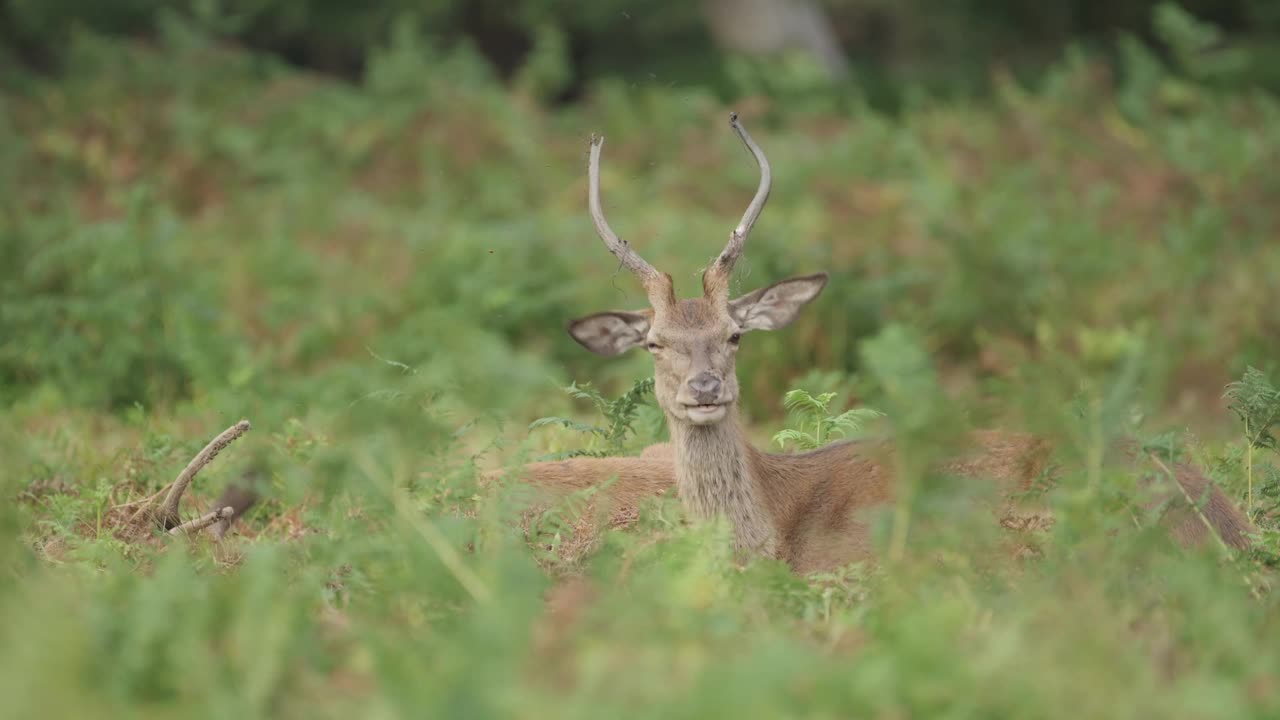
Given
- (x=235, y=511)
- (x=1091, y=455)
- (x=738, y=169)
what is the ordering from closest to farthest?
(x=1091, y=455), (x=235, y=511), (x=738, y=169)

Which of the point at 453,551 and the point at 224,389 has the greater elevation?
the point at 453,551

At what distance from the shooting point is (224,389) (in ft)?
27.1

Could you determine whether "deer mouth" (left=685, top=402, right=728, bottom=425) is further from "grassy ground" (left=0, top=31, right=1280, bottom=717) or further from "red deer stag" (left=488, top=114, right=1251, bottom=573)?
"grassy ground" (left=0, top=31, right=1280, bottom=717)

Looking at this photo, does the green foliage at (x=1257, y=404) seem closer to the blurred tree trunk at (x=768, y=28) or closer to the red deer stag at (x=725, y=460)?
the red deer stag at (x=725, y=460)

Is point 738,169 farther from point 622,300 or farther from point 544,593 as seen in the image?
point 544,593

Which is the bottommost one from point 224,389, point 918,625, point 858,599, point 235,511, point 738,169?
point 738,169

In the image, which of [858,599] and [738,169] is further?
[738,169]

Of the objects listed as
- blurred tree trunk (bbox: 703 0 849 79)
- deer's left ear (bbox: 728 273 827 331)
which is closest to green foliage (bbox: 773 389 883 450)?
deer's left ear (bbox: 728 273 827 331)

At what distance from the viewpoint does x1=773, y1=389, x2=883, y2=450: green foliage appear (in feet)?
21.0

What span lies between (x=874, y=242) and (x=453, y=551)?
790cm

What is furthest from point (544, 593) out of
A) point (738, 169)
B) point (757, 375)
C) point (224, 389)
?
point (738, 169)

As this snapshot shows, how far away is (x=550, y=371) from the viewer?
8805 millimetres

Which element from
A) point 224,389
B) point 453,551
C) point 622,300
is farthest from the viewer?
point 622,300

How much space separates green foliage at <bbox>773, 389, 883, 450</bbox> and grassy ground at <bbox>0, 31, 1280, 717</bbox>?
590mm
